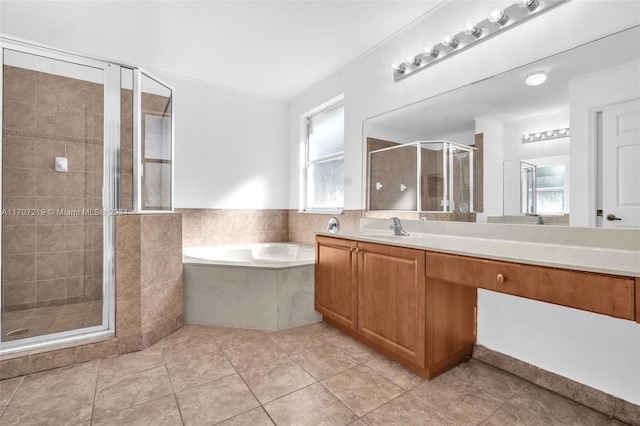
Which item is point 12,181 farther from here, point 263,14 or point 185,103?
point 263,14

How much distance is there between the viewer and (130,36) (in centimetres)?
254

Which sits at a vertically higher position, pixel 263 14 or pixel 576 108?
pixel 263 14

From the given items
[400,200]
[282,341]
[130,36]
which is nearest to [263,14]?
[130,36]

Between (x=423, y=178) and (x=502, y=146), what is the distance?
0.58 meters

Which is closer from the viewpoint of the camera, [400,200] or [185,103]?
[400,200]

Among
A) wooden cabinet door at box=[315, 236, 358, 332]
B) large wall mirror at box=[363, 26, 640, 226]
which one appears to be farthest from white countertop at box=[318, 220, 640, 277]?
wooden cabinet door at box=[315, 236, 358, 332]

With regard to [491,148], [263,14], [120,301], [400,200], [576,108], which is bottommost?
[120,301]

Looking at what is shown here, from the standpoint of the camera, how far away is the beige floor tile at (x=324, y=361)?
5.57 feet

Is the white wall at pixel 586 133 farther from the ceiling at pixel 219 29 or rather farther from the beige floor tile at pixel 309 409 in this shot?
the beige floor tile at pixel 309 409

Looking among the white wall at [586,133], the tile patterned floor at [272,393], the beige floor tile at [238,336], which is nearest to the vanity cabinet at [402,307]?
Result: the tile patterned floor at [272,393]

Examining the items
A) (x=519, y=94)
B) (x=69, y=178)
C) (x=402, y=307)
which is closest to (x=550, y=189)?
(x=519, y=94)

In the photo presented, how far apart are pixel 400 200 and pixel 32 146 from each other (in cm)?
290

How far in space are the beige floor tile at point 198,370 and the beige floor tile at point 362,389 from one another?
0.63 m

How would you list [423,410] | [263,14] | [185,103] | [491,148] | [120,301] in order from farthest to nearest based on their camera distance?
[185,103] < [263,14] < [120,301] < [491,148] < [423,410]
